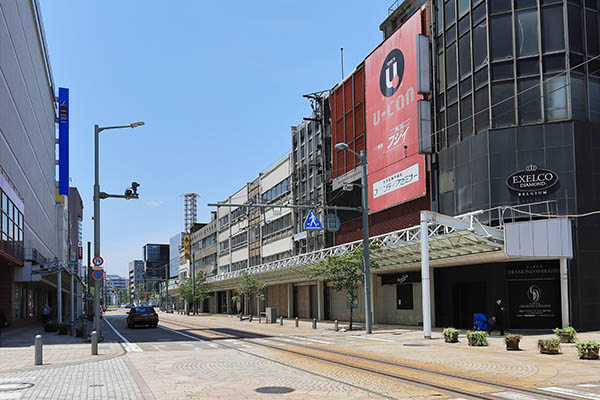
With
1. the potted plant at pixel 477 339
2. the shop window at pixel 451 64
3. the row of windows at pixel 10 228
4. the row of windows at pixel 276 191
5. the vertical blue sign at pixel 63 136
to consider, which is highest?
the vertical blue sign at pixel 63 136

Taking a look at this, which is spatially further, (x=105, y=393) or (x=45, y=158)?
(x=45, y=158)

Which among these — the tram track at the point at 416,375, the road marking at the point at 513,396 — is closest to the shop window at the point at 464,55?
the tram track at the point at 416,375

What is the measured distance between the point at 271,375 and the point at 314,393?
3.22m

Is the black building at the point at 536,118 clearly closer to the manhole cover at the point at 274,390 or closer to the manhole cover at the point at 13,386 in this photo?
the manhole cover at the point at 274,390

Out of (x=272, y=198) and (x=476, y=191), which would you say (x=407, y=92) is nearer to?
(x=476, y=191)

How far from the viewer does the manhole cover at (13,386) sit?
13516 mm

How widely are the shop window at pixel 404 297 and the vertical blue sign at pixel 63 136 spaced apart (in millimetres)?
54215

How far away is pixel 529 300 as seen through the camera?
3084 centimetres

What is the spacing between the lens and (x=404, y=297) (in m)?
40.4

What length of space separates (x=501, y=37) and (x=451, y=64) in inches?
159

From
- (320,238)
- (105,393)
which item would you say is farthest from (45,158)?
(105,393)

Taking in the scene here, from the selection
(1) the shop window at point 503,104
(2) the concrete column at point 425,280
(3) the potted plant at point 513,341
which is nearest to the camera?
(3) the potted plant at point 513,341

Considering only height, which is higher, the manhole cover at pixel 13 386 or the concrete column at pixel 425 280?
the concrete column at pixel 425 280

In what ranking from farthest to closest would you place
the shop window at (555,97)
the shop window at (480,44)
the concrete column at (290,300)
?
the concrete column at (290,300) < the shop window at (480,44) < the shop window at (555,97)
